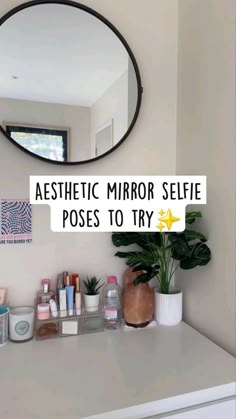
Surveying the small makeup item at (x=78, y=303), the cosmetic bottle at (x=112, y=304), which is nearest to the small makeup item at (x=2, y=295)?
the small makeup item at (x=78, y=303)

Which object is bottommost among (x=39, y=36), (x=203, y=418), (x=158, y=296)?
(x=203, y=418)

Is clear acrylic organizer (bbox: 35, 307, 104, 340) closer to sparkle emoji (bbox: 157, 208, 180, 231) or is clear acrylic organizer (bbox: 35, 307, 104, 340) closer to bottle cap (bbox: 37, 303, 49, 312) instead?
bottle cap (bbox: 37, 303, 49, 312)

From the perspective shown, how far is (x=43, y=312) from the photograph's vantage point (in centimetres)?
100

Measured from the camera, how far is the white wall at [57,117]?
0.98m

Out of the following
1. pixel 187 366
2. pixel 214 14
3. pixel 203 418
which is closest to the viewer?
pixel 203 418

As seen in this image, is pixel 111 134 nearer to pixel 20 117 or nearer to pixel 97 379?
pixel 20 117

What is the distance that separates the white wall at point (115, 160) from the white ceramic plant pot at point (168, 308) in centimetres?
20

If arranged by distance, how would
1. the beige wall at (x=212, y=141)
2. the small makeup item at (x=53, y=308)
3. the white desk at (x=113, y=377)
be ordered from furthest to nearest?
the small makeup item at (x=53, y=308), the beige wall at (x=212, y=141), the white desk at (x=113, y=377)

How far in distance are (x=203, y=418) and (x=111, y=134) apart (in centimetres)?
91

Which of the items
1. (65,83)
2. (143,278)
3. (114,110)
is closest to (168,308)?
(143,278)

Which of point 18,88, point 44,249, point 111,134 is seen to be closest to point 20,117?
point 18,88

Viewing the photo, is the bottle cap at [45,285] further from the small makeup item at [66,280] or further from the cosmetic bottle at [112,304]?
the cosmetic bottle at [112,304]

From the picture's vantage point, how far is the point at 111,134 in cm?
110

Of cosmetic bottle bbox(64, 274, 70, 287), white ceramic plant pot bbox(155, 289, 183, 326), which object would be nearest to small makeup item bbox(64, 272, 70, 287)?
cosmetic bottle bbox(64, 274, 70, 287)
